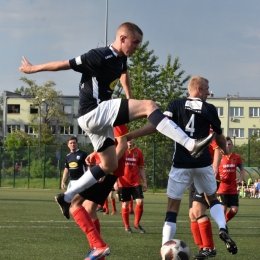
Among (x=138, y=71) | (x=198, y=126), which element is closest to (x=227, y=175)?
(x=198, y=126)

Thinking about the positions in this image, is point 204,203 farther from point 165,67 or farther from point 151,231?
point 165,67

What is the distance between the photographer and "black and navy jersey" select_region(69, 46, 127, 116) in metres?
6.72

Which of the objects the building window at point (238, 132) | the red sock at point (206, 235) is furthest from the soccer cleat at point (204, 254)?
the building window at point (238, 132)

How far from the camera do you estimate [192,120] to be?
751cm

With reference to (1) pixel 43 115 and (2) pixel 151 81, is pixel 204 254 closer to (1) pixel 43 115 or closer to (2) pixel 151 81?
(2) pixel 151 81

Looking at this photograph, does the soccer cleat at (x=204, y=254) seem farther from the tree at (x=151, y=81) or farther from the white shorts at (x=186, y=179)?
the tree at (x=151, y=81)

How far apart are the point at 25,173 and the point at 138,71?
1253cm

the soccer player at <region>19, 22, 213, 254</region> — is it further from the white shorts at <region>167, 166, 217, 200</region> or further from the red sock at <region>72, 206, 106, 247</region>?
the white shorts at <region>167, 166, 217, 200</region>

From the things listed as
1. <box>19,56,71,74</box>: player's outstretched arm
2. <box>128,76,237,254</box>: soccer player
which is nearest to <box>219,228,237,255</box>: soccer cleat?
<box>128,76,237,254</box>: soccer player

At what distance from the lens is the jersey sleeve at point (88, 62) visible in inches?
264

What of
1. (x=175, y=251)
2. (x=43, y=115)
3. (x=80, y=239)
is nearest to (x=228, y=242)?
(x=175, y=251)

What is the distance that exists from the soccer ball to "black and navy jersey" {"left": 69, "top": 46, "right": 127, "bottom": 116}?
1703 mm

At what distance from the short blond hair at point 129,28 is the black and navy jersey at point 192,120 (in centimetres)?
117

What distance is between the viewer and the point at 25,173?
41.6m
